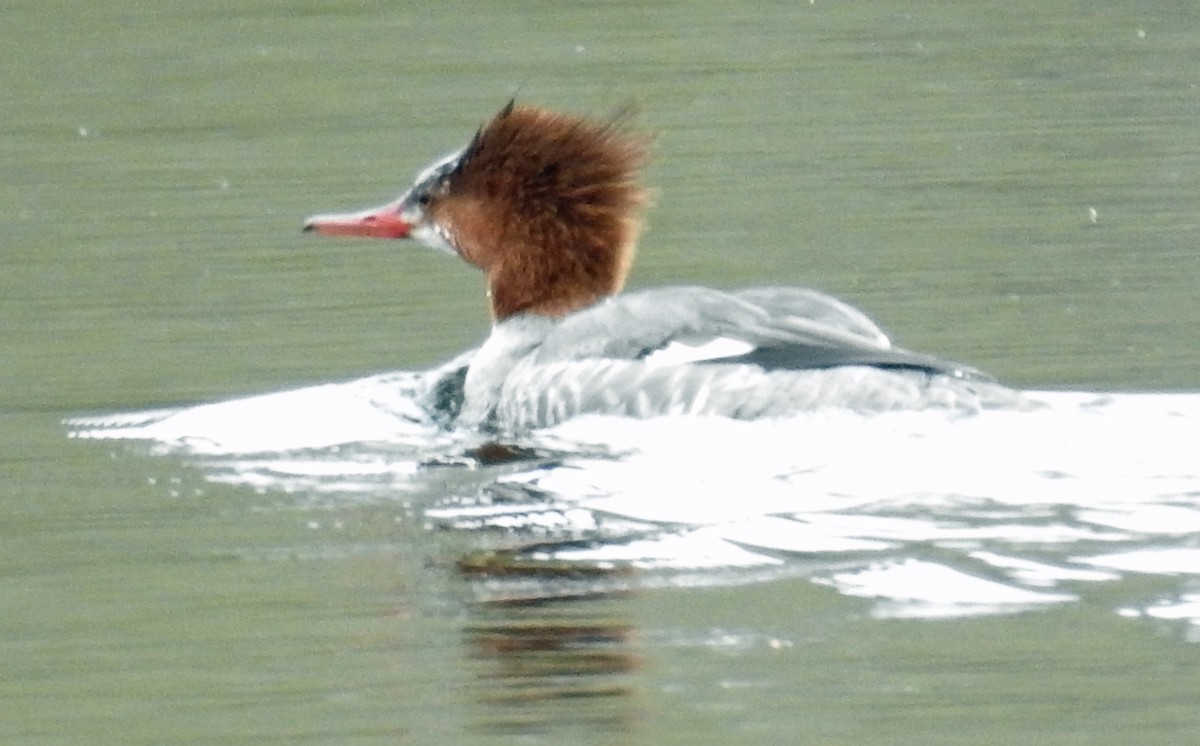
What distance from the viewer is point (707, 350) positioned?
7754 mm

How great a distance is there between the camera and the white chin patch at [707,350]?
305 inches

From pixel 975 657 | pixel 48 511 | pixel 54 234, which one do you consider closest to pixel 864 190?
pixel 54 234

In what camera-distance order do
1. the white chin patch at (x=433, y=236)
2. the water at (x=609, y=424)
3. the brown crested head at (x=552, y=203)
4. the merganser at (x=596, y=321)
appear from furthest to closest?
the white chin patch at (x=433, y=236), the brown crested head at (x=552, y=203), the merganser at (x=596, y=321), the water at (x=609, y=424)

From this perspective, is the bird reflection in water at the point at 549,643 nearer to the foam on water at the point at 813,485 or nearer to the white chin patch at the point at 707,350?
the foam on water at the point at 813,485

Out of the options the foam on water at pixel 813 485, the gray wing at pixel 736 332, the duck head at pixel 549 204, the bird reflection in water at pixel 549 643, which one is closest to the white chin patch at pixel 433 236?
the duck head at pixel 549 204

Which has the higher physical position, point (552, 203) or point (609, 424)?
point (552, 203)

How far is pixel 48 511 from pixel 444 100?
732 cm

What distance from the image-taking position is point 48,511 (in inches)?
278

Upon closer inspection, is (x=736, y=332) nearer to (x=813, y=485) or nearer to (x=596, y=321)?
(x=596, y=321)

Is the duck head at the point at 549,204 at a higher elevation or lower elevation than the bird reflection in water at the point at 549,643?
higher

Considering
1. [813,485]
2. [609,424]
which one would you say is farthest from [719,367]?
[813,485]

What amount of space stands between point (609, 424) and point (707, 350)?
1.25ft

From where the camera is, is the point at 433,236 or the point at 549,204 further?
the point at 433,236

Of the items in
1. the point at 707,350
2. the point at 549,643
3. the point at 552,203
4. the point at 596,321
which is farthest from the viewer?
the point at 552,203
